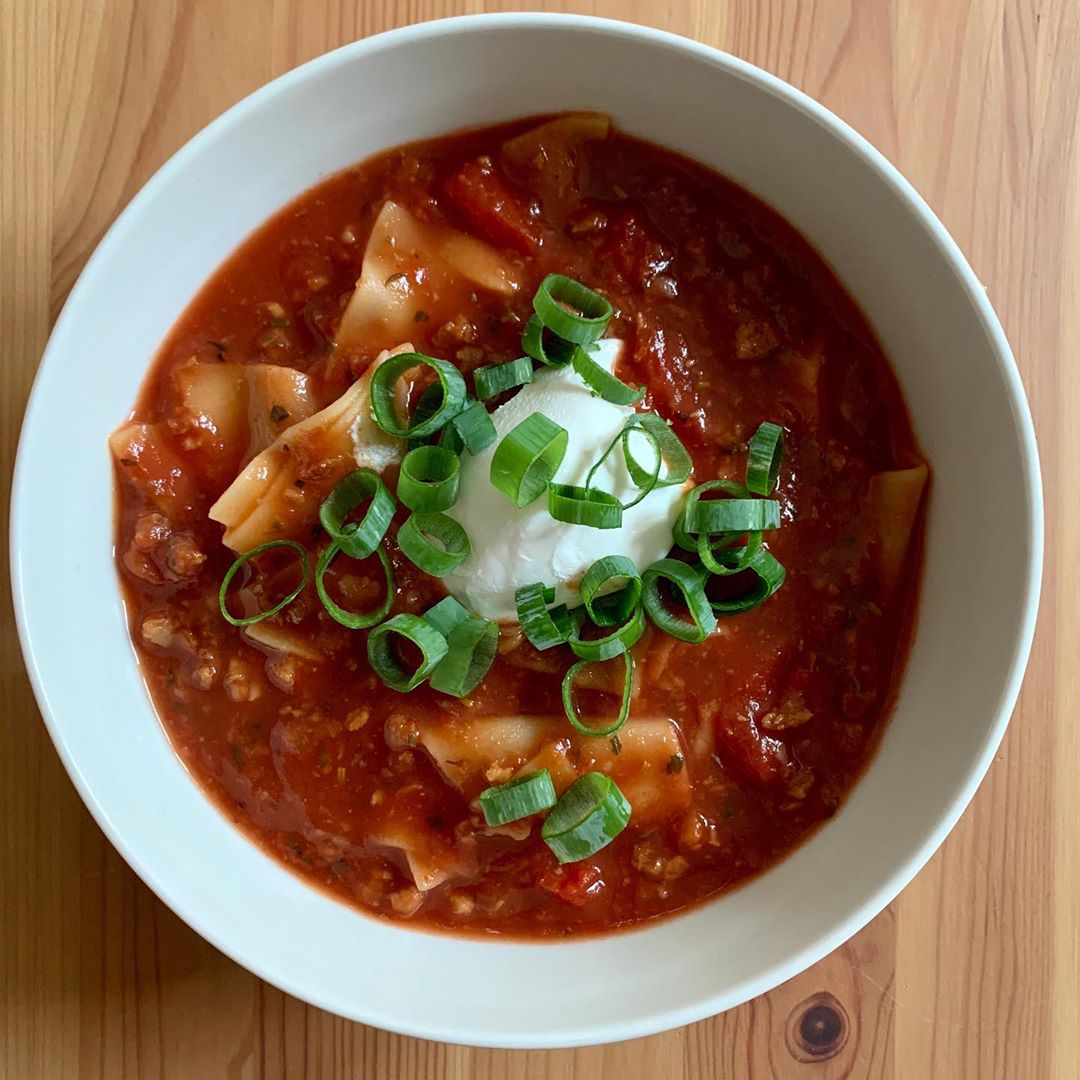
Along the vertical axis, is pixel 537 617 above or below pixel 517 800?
above

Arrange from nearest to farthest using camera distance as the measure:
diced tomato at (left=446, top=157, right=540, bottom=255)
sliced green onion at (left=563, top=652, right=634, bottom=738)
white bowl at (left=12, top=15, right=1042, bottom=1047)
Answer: white bowl at (left=12, top=15, right=1042, bottom=1047), sliced green onion at (left=563, top=652, right=634, bottom=738), diced tomato at (left=446, top=157, right=540, bottom=255)

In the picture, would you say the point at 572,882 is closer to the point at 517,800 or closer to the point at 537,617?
the point at 517,800

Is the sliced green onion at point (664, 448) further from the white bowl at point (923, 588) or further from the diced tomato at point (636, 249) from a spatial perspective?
the white bowl at point (923, 588)

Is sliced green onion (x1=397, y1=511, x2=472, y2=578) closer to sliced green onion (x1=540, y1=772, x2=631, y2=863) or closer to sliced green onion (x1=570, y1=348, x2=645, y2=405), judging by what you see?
sliced green onion (x1=570, y1=348, x2=645, y2=405)

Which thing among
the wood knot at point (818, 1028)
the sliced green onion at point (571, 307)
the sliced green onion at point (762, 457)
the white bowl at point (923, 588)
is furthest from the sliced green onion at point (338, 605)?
the wood knot at point (818, 1028)

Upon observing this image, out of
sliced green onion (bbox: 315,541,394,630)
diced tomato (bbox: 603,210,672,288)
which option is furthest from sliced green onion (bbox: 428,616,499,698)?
diced tomato (bbox: 603,210,672,288)

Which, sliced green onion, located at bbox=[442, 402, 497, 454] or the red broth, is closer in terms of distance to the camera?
sliced green onion, located at bbox=[442, 402, 497, 454]

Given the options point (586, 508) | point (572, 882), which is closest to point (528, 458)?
point (586, 508)

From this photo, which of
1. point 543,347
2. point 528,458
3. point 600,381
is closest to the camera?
point 528,458
